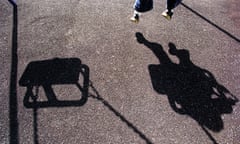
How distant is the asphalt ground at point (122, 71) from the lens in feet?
13.7

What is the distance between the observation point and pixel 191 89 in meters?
4.86

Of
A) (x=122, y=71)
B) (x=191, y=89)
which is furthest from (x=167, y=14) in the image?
(x=191, y=89)

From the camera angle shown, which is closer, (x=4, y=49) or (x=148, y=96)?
(x=148, y=96)

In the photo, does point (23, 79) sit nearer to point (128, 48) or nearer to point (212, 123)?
point (128, 48)

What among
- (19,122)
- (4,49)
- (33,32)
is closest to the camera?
(19,122)

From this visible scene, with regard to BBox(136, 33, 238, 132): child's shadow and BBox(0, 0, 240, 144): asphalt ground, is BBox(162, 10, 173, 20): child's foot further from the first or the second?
BBox(136, 33, 238, 132): child's shadow

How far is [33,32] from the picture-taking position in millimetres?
5844

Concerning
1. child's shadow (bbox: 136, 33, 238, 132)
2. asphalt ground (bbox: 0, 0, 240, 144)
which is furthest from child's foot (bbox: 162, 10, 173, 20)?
child's shadow (bbox: 136, 33, 238, 132)

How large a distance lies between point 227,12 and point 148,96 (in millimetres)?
3476

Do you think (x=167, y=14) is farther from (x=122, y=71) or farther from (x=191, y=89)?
(x=191, y=89)

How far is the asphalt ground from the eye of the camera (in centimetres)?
418

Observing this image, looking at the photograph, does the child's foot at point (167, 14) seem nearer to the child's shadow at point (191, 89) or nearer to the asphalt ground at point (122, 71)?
the asphalt ground at point (122, 71)

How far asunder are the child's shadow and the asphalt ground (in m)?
0.02

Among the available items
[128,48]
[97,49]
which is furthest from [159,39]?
[97,49]
